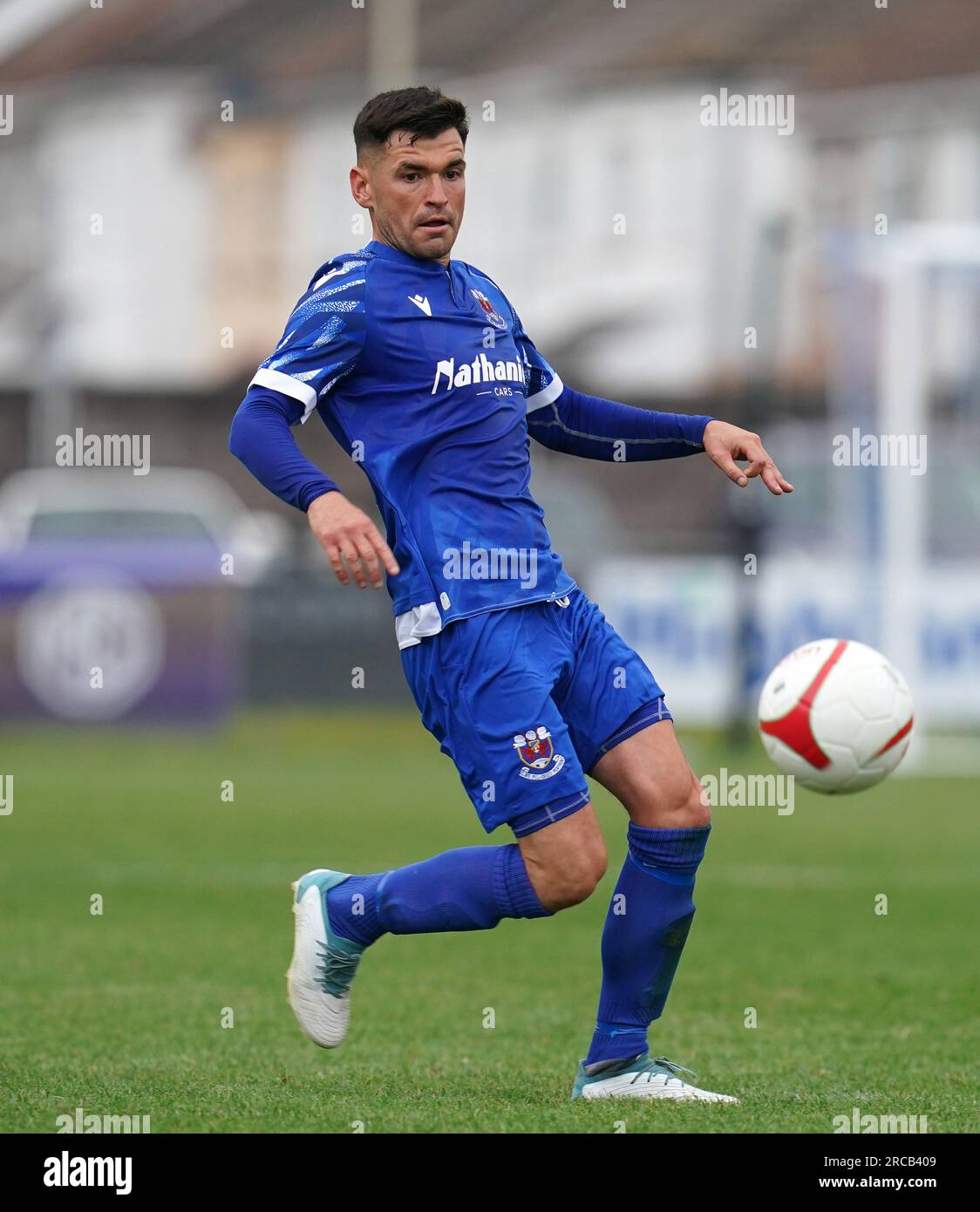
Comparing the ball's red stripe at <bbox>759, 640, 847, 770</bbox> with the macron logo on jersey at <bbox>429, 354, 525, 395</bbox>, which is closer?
the macron logo on jersey at <bbox>429, 354, 525, 395</bbox>

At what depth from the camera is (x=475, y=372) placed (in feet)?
16.4

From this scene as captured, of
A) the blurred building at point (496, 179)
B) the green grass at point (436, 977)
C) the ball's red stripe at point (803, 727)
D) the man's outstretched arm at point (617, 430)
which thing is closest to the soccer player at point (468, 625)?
the man's outstretched arm at point (617, 430)

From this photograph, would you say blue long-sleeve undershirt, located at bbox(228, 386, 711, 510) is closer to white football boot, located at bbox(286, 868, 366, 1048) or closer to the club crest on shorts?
the club crest on shorts

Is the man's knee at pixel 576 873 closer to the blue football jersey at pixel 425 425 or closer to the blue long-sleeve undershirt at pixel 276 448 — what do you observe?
the blue football jersey at pixel 425 425

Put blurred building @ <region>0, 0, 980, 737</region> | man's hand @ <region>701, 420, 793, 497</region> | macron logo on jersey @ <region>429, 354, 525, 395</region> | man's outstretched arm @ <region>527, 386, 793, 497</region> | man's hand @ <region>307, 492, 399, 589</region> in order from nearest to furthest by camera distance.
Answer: man's hand @ <region>307, 492, 399, 589</region> < macron logo on jersey @ <region>429, 354, 525, 395</region> < man's hand @ <region>701, 420, 793, 497</region> < man's outstretched arm @ <region>527, 386, 793, 497</region> < blurred building @ <region>0, 0, 980, 737</region>

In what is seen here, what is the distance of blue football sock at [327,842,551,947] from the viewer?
4.85 meters

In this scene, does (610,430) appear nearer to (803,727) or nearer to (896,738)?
(803,727)

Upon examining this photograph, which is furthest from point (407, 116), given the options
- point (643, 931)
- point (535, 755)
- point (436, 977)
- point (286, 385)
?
point (436, 977)

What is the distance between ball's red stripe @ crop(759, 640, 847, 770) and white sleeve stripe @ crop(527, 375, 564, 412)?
1.03 metres

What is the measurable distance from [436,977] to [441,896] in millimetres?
2339

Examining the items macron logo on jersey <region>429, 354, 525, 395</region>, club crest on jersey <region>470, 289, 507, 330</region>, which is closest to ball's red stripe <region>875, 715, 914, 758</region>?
macron logo on jersey <region>429, 354, 525, 395</region>

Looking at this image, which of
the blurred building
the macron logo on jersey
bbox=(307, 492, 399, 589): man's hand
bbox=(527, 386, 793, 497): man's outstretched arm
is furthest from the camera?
the blurred building

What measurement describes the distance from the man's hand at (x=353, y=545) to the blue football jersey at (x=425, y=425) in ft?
1.35

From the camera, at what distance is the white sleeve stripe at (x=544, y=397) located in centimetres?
544
